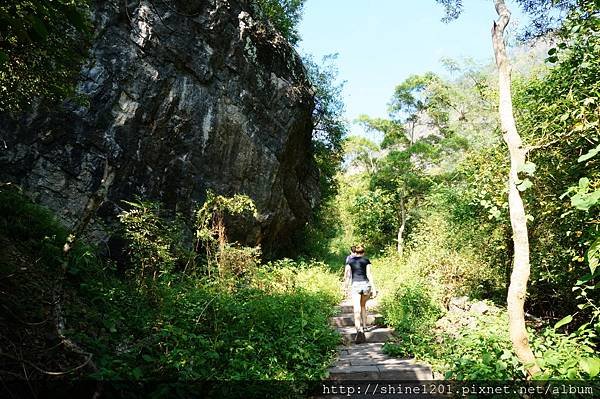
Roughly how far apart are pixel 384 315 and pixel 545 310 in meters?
3.27

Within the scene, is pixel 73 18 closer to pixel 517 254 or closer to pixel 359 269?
pixel 517 254

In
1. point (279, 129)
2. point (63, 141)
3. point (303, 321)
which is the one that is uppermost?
point (279, 129)

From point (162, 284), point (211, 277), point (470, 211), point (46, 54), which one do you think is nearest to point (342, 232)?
point (470, 211)

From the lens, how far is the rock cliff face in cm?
688

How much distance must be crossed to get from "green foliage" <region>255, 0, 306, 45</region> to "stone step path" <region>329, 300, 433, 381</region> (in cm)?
1149

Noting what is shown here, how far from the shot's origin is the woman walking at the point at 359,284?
652 cm

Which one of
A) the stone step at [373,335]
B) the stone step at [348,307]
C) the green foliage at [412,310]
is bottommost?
the stone step at [373,335]

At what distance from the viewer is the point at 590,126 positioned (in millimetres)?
3533

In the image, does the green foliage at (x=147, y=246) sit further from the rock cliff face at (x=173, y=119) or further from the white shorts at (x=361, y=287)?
the white shorts at (x=361, y=287)

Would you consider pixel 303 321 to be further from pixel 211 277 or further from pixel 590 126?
pixel 590 126

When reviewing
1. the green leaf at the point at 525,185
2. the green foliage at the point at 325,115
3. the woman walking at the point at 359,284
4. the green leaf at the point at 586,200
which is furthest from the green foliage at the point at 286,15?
the green leaf at the point at 586,200

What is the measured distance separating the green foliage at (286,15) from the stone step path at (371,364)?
11.5 m

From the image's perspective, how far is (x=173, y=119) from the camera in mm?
8508

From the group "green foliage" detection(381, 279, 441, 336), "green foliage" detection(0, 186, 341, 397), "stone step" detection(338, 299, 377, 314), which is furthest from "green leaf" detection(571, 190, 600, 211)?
"stone step" detection(338, 299, 377, 314)
